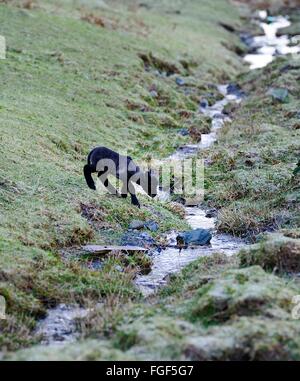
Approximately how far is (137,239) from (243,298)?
5.19m

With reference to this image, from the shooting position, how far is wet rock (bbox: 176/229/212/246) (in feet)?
44.0

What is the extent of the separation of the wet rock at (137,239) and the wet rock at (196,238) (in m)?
0.59

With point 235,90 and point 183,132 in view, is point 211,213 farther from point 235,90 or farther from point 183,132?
point 235,90

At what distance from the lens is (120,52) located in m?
29.4

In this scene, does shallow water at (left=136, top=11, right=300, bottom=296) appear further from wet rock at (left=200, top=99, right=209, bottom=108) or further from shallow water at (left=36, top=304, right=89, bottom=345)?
shallow water at (left=36, top=304, right=89, bottom=345)

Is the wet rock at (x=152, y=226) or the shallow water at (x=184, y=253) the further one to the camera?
the wet rock at (x=152, y=226)

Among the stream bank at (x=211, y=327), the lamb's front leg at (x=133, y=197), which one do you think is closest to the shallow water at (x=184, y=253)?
the lamb's front leg at (x=133, y=197)

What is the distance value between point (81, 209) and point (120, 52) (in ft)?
55.4

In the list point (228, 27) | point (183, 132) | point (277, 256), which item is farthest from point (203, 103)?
point (228, 27)

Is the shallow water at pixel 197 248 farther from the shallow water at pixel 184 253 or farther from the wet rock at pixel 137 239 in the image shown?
the wet rock at pixel 137 239

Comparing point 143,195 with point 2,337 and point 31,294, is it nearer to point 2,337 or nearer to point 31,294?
point 31,294

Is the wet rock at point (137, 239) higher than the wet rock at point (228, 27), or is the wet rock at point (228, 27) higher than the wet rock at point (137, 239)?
the wet rock at point (228, 27)

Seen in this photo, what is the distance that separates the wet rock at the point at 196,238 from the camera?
44.0ft
